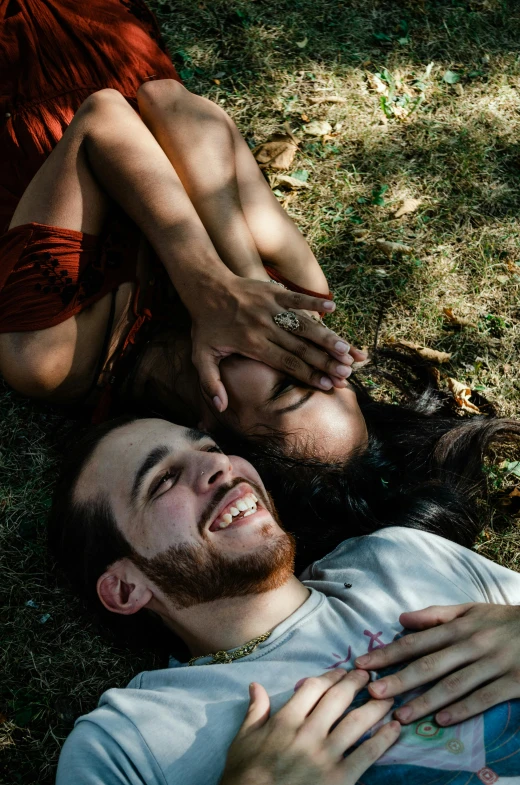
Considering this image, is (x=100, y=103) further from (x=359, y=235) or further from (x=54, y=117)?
(x=359, y=235)

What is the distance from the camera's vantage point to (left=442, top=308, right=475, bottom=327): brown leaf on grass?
421 cm

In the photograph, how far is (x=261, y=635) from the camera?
269cm

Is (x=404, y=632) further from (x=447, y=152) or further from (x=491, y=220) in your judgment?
(x=447, y=152)

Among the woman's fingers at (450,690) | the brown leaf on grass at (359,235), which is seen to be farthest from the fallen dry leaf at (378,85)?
the woman's fingers at (450,690)

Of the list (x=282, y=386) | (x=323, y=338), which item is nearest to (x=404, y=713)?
(x=282, y=386)

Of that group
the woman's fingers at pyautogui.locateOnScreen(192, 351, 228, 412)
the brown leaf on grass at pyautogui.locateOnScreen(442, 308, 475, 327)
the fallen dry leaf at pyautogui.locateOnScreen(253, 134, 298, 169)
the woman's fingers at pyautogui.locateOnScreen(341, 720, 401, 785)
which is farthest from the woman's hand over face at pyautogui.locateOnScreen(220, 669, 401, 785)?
the fallen dry leaf at pyautogui.locateOnScreen(253, 134, 298, 169)

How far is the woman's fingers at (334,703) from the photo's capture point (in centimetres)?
225

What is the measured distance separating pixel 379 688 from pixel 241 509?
Result: 2.65ft

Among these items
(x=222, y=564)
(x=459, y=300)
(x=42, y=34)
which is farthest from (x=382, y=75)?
(x=222, y=564)

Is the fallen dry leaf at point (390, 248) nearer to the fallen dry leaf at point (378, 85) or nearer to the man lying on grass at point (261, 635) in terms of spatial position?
the fallen dry leaf at point (378, 85)

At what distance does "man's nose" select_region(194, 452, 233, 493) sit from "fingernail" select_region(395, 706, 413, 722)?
1.01 m

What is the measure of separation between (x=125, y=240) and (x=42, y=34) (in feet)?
3.93

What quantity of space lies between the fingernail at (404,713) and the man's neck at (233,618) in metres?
0.59

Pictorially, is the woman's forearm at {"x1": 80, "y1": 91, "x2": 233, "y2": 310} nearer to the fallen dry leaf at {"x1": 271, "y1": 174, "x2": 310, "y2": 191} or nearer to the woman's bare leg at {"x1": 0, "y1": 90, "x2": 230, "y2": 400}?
the woman's bare leg at {"x1": 0, "y1": 90, "x2": 230, "y2": 400}
